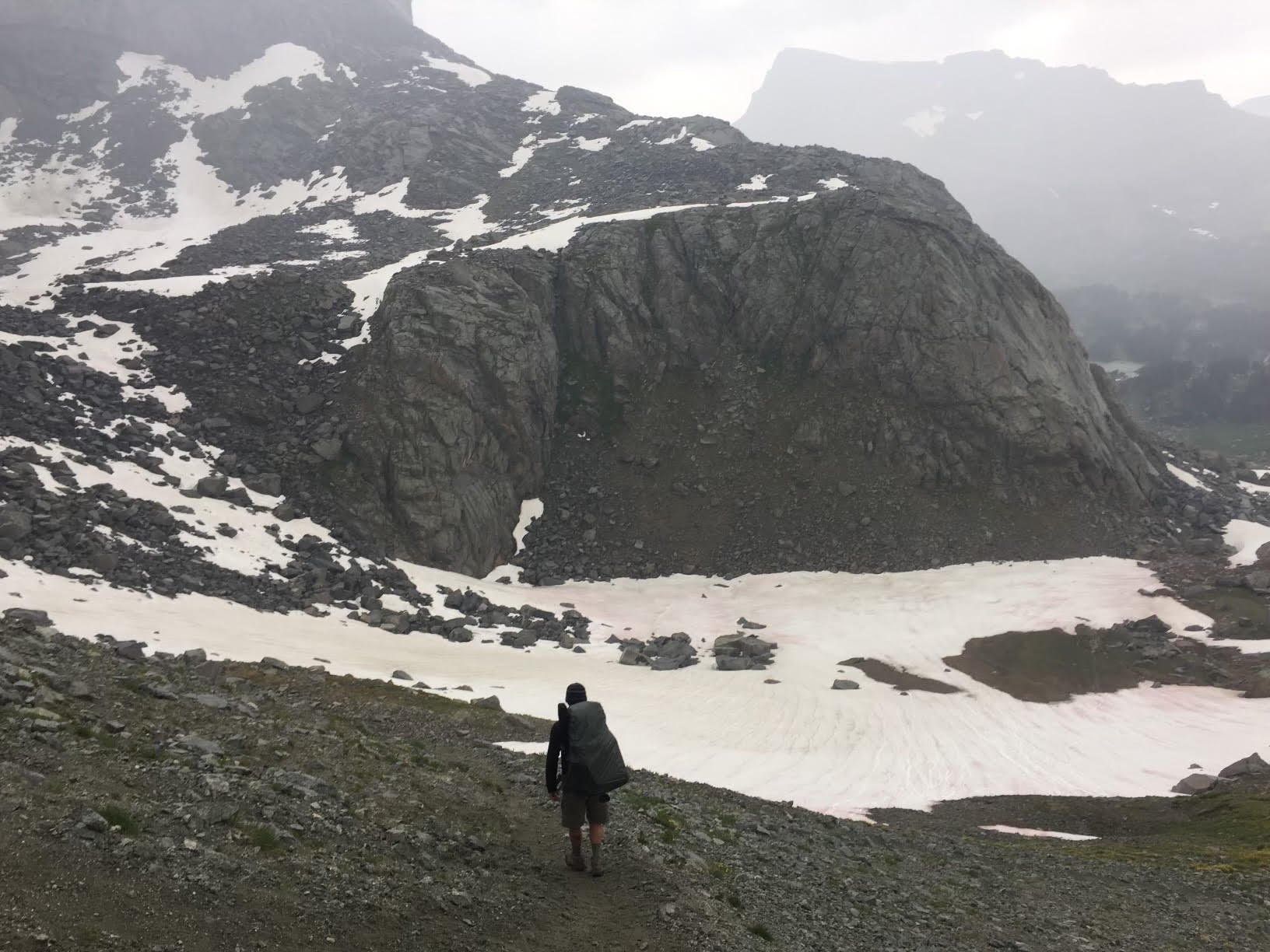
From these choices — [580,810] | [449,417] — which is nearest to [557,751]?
[580,810]

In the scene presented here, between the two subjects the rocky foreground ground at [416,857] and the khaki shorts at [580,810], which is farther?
the khaki shorts at [580,810]

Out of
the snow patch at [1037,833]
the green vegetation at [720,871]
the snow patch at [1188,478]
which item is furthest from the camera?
the snow patch at [1188,478]

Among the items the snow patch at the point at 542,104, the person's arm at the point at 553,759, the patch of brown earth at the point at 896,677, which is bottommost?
the patch of brown earth at the point at 896,677

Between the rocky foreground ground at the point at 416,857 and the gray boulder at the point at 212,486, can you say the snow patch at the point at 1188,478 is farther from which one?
the gray boulder at the point at 212,486

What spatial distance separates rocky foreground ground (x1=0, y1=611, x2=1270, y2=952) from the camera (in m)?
8.86

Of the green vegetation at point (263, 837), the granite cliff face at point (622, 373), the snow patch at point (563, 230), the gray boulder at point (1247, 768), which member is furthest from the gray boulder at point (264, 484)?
the gray boulder at point (1247, 768)

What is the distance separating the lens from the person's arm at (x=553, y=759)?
12070 millimetres

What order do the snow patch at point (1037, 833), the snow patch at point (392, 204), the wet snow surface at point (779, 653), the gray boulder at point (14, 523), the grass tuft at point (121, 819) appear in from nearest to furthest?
the grass tuft at point (121, 819), the snow patch at point (1037, 833), the wet snow surface at point (779, 653), the gray boulder at point (14, 523), the snow patch at point (392, 204)

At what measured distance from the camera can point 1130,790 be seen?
31719 millimetres

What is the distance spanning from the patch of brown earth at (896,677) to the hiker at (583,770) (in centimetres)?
3536

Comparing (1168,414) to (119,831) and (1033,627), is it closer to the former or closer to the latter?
(1033,627)

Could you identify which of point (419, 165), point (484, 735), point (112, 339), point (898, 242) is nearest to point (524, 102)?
point (419, 165)

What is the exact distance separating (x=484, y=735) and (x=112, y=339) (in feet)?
167

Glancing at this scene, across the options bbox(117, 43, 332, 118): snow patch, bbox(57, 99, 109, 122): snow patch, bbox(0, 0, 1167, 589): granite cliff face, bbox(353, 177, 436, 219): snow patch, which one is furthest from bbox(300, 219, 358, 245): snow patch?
bbox(57, 99, 109, 122): snow patch
